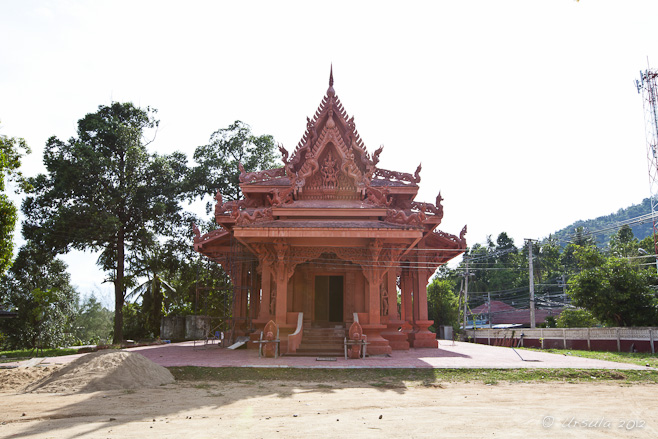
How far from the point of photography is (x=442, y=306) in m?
39.4

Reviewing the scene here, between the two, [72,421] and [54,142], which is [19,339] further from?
[72,421]

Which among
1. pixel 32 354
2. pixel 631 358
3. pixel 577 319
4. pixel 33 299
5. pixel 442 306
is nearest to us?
pixel 631 358

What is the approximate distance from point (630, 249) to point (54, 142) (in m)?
42.2

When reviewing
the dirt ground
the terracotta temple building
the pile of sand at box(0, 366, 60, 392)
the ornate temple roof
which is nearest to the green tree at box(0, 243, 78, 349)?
the terracotta temple building

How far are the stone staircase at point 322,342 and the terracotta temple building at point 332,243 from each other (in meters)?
0.15

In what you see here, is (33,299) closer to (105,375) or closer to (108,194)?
(108,194)

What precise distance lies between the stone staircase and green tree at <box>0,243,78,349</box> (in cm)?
1459

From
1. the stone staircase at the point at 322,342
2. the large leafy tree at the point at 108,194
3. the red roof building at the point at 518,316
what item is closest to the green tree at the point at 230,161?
the large leafy tree at the point at 108,194

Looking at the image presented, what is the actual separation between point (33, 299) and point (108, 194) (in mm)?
7101

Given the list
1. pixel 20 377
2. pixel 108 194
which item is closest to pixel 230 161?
pixel 108 194

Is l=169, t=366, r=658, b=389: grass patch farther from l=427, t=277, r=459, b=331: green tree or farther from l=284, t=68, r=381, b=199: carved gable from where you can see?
l=427, t=277, r=459, b=331: green tree

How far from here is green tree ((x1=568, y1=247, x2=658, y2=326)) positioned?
67.4 feet

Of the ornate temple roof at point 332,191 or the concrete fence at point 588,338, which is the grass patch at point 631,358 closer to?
the concrete fence at point 588,338

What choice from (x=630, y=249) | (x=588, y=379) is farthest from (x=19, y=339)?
(x=630, y=249)
